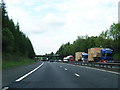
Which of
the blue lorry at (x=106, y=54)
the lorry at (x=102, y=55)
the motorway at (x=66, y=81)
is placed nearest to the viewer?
the motorway at (x=66, y=81)

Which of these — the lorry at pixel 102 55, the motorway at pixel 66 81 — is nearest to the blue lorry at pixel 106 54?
the lorry at pixel 102 55

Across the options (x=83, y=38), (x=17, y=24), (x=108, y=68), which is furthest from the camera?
(x=83, y=38)

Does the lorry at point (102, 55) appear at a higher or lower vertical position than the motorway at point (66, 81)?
higher

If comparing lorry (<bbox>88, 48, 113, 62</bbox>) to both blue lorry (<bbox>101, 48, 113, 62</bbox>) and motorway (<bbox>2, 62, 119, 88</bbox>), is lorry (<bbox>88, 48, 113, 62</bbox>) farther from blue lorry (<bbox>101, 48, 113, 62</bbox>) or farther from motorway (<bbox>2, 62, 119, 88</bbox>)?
motorway (<bbox>2, 62, 119, 88</bbox>)

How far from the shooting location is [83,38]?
162 m

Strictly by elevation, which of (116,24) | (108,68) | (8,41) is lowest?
(108,68)

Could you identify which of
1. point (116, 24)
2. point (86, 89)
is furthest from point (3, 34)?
point (86, 89)

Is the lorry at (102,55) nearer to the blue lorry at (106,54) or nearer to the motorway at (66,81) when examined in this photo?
the blue lorry at (106,54)

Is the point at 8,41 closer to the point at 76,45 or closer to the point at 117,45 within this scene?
the point at 117,45

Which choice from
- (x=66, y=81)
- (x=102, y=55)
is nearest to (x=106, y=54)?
(x=102, y=55)

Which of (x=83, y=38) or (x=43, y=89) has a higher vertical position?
(x=83, y=38)

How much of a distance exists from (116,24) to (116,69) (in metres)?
74.2

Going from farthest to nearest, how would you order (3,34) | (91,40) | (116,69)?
1. (91,40)
2. (3,34)
3. (116,69)

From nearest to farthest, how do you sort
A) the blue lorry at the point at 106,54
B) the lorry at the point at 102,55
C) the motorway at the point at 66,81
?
the motorway at the point at 66,81 < the blue lorry at the point at 106,54 < the lorry at the point at 102,55
